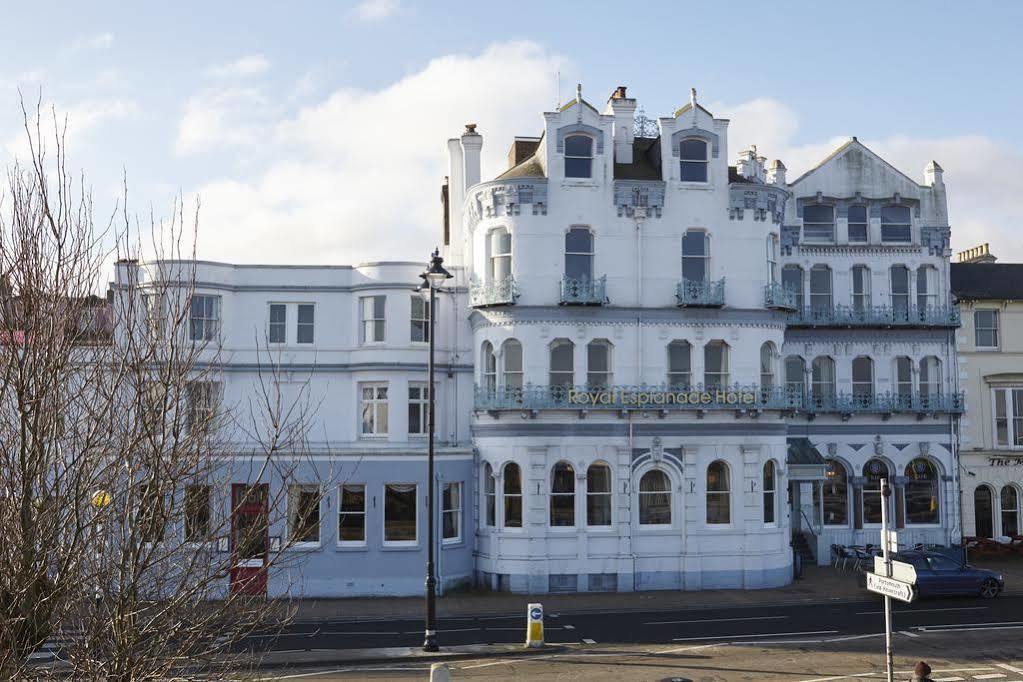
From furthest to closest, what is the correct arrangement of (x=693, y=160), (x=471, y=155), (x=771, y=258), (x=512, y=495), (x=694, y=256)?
(x=471, y=155) < (x=771, y=258) < (x=693, y=160) < (x=694, y=256) < (x=512, y=495)

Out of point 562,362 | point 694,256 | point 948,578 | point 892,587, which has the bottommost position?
point 948,578

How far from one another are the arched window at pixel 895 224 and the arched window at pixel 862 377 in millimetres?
4847

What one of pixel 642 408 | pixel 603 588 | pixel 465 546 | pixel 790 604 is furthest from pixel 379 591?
pixel 790 604

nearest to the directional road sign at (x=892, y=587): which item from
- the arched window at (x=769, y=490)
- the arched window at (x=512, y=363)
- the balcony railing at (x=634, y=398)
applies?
the balcony railing at (x=634, y=398)

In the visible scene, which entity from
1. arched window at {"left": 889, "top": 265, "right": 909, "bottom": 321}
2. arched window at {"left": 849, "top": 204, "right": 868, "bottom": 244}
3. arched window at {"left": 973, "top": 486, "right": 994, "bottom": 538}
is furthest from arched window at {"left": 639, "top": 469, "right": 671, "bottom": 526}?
arched window at {"left": 973, "top": 486, "right": 994, "bottom": 538}

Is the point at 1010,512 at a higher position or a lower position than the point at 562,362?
lower

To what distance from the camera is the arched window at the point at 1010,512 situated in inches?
1574

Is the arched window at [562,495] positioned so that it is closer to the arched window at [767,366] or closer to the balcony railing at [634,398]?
the balcony railing at [634,398]

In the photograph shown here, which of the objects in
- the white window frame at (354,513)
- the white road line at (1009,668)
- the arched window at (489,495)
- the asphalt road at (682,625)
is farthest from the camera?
the arched window at (489,495)

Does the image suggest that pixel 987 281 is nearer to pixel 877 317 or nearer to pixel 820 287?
pixel 877 317

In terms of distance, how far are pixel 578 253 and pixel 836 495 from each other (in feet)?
48.5

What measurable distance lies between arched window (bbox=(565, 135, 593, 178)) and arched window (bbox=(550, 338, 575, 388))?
17.8ft

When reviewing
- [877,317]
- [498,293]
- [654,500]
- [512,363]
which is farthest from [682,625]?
[877,317]

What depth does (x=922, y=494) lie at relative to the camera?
3859 cm
